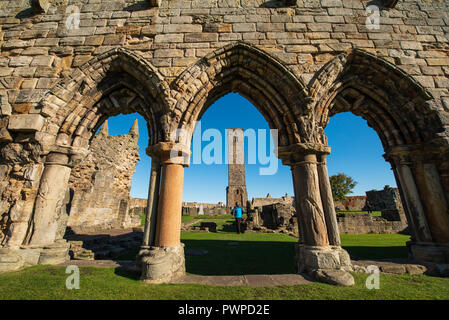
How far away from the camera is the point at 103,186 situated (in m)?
8.40

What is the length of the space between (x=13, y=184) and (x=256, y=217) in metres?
10.1

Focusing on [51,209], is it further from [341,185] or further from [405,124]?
[341,185]

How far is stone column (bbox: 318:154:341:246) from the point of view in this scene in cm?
315

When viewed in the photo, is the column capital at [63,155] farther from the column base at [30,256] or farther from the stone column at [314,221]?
the stone column at [314,221]

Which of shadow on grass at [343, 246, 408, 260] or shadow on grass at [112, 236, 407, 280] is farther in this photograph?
shadow on grass at [343, 246, 408, 260]

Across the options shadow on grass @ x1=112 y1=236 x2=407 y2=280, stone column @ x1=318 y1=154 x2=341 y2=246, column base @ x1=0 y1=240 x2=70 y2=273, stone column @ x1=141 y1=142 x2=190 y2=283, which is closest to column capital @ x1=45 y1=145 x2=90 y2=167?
column base @ x1=0 y1=240 x2=70 y2=273

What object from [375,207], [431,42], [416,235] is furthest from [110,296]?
[375,207]

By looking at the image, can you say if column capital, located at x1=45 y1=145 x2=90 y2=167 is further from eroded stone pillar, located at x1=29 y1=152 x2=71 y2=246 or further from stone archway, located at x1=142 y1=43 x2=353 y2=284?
stone archway, located at x1=142 y1=43 x2=353 y2=284

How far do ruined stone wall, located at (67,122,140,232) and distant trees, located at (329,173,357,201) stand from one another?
2842 centimetres

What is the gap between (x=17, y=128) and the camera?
3559mm

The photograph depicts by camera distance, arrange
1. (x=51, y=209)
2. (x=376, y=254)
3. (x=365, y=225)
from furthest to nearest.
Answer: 1. (x=365, y=225)
2. (x=376, y=254)
3. (x=51, y=209)

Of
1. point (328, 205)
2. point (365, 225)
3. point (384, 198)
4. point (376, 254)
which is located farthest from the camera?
point (384, 198)

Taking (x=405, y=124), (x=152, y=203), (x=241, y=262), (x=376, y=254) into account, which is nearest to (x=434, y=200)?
(x=405, y=124)

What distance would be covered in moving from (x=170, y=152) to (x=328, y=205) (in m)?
3.01
